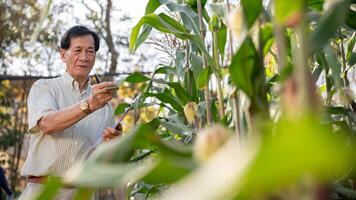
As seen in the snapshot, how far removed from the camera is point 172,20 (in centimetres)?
112

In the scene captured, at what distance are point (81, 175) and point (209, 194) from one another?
138 mm

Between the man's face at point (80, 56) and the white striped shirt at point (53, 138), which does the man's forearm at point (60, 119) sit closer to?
the white striped shirt at point (53, 138)

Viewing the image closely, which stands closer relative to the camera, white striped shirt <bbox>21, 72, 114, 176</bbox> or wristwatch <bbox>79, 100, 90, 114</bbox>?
wristwatch <bbox>79, 100, 90, 114</bbox>

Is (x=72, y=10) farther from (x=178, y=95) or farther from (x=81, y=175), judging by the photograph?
(x=81, y=175)

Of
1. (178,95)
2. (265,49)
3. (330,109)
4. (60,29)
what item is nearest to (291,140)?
(265,49)

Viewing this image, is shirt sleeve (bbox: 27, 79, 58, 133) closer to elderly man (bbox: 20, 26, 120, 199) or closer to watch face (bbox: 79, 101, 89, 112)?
elderly man (bbox: 20, 26, 120, 199)

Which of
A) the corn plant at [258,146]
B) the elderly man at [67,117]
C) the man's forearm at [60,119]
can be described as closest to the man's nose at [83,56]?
the elderly man at [67,117]

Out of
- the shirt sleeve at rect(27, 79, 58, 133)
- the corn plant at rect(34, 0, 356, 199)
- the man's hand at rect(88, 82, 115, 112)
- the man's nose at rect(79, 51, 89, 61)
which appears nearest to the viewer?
the corn plant at rect(34, 0, 356, 199)

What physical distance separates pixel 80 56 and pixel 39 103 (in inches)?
7.7

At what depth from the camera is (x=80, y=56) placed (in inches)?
69.2

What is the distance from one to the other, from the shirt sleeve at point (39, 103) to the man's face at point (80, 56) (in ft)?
0.31

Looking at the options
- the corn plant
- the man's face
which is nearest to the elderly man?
the man's face

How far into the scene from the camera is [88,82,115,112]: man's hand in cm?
144

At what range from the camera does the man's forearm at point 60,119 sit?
1.52 m
